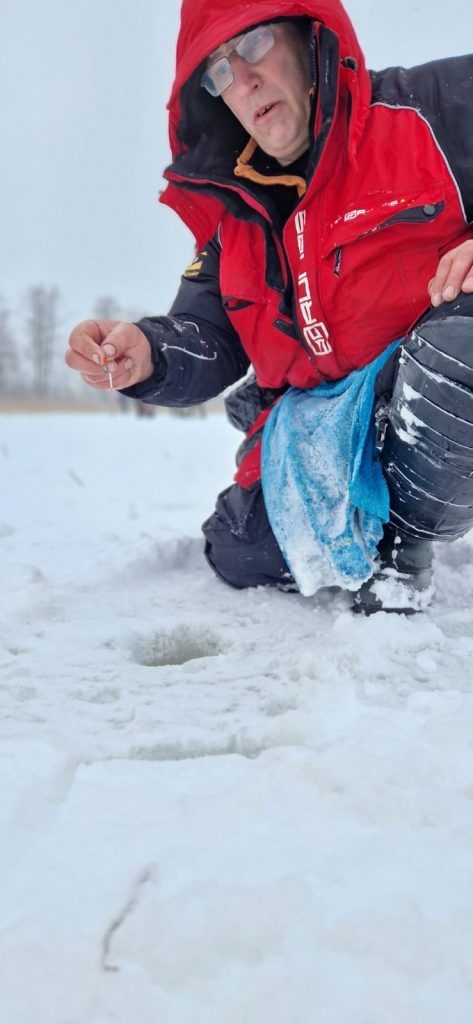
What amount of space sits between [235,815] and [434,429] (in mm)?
874

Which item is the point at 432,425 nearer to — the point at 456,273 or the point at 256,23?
the point at 456,273

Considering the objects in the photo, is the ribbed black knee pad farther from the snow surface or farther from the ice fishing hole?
the ice fishing hole

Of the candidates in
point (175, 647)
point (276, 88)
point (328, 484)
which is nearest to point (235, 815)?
point (175, 647)

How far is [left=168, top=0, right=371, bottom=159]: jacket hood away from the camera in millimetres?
1470

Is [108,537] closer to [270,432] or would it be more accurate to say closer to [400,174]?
[270,432]

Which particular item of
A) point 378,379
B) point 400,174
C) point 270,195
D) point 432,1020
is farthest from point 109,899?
point 270,195

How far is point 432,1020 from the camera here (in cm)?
53

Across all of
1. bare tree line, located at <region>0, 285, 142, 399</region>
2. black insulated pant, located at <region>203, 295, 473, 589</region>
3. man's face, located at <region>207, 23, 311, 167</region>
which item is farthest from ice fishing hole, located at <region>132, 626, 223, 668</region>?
bare tree line, located at <region>0, 285, 142, 399</region>

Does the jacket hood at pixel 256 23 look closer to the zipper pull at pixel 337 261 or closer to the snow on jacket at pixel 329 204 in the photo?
the snow on jacket at pixel 329 204

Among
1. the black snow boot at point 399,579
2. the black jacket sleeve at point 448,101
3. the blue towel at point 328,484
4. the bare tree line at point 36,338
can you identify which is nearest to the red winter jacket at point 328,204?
the black jacket sleeve at point 448,101

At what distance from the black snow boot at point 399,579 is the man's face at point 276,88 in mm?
1029

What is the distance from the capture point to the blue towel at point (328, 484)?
1513mm

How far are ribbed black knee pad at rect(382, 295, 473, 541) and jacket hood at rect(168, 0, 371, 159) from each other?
0.51 metres

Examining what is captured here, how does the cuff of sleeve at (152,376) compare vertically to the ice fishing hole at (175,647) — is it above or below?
above
